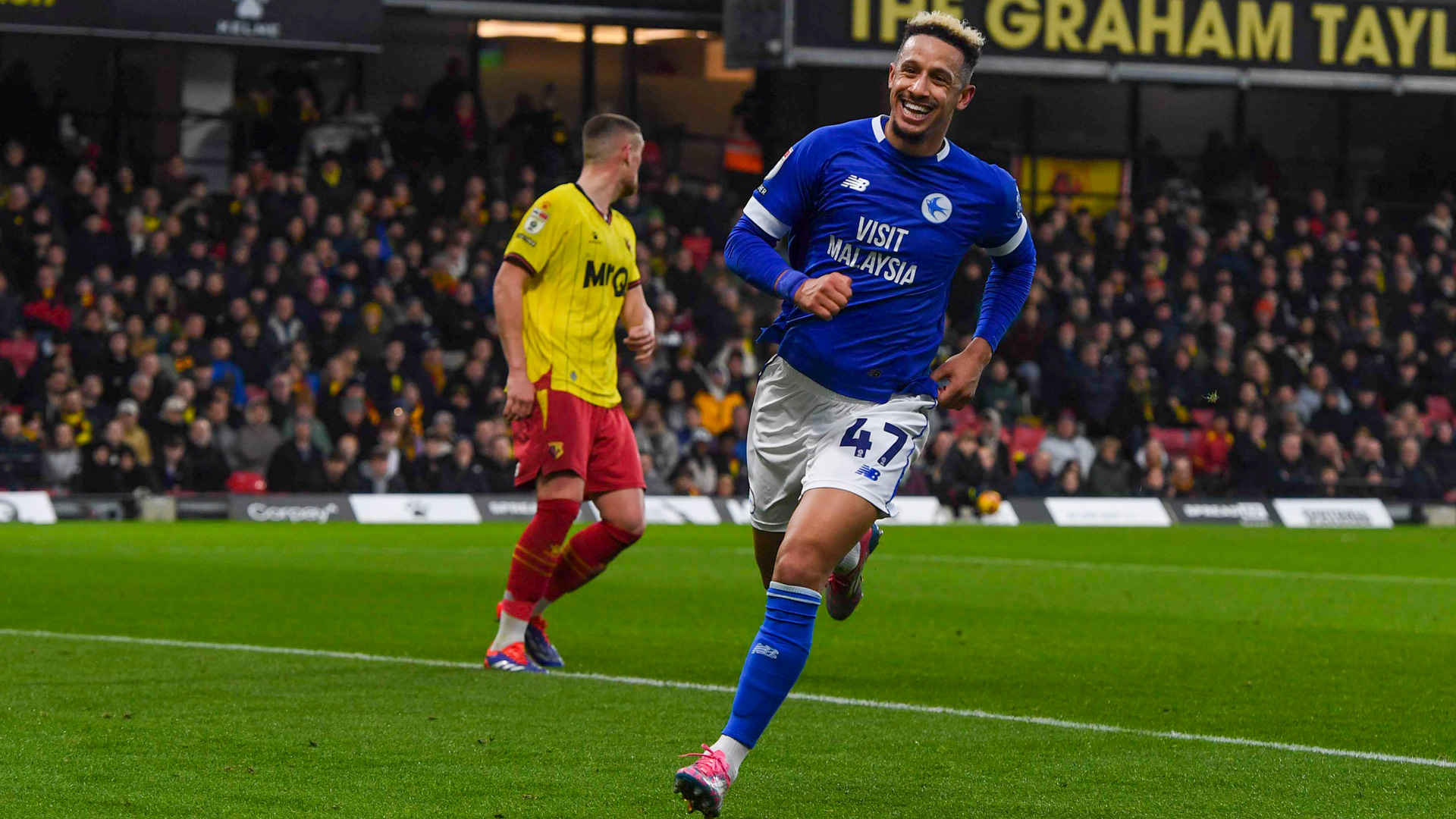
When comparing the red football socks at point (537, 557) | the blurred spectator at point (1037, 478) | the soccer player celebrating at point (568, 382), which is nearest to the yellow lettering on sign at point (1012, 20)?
the blurred spectator at point (1037, 478)

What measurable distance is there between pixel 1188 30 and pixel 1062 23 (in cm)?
183

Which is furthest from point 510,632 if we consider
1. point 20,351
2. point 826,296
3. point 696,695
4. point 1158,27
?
point 1158,27

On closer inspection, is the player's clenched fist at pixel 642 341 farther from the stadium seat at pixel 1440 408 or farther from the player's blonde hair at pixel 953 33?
the stadium seat at pixel 1440 408

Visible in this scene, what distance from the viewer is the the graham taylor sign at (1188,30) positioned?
1008 inches

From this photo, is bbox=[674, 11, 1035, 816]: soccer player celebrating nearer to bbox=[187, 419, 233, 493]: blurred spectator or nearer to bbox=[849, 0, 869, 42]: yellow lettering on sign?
bbox=[187, 419, 233, 493]: blurred spectator

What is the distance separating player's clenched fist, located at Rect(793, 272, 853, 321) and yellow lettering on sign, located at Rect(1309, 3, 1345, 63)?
23.5m

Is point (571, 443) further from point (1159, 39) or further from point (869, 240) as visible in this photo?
point (1159, 39)

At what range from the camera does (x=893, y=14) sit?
25656mm

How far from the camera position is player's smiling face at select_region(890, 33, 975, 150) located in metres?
6.39

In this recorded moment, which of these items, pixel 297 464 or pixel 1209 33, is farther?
pixel 1209 33

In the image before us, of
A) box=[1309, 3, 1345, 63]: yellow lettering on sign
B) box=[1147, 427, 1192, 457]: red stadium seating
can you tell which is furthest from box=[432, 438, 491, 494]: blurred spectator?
box=[1309, 3, 1345, 63]: yellow lettering on sign

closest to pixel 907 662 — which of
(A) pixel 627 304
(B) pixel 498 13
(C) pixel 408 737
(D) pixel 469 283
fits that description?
(A) pixel 627 304

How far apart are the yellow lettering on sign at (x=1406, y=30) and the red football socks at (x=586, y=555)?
2176cm

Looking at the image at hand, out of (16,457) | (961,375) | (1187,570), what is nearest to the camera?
(961,375)
